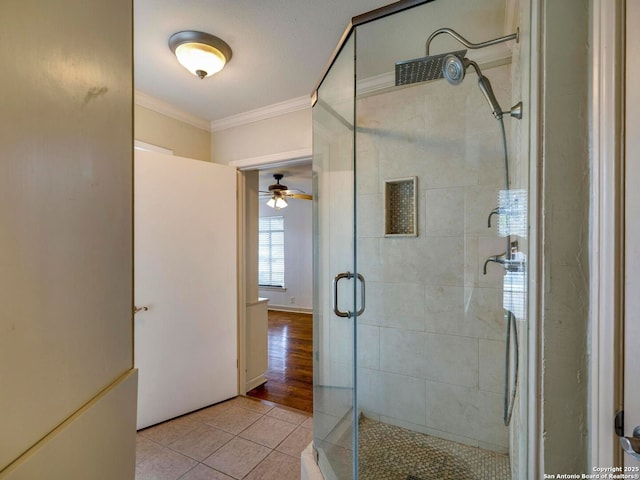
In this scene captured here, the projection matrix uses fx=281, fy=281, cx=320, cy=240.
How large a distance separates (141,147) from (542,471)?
2.74 m

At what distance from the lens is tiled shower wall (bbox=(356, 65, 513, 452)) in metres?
1.56

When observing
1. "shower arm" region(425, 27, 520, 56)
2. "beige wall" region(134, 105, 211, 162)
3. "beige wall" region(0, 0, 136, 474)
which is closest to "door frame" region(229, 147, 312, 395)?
"beige wall" region(134, 105, 211, 162)

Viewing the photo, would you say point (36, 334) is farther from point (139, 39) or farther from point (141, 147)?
point (141, 147)

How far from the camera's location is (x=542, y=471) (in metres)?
0.69

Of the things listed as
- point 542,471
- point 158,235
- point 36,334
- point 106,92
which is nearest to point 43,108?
point 106,92

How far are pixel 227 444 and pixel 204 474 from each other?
9.5 inches

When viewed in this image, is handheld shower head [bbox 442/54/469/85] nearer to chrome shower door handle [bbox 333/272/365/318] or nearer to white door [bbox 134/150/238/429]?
chrome shower door handle [bbox 333/272/365/318]

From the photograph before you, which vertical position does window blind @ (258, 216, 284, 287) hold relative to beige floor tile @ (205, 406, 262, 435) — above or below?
above

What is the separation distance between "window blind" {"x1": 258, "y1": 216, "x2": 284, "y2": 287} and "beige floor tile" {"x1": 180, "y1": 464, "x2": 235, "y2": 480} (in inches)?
172

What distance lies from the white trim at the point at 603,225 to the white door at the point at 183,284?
86.8 inches

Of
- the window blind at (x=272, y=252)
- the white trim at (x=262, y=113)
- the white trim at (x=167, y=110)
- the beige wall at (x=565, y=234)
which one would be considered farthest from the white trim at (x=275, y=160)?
the window blind at (x=272, y=252)

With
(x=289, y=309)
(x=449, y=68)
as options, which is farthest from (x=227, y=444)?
(x=289, y=309)

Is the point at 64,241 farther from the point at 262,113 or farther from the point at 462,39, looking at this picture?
the point at 262,113

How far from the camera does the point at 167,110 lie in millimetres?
2291
